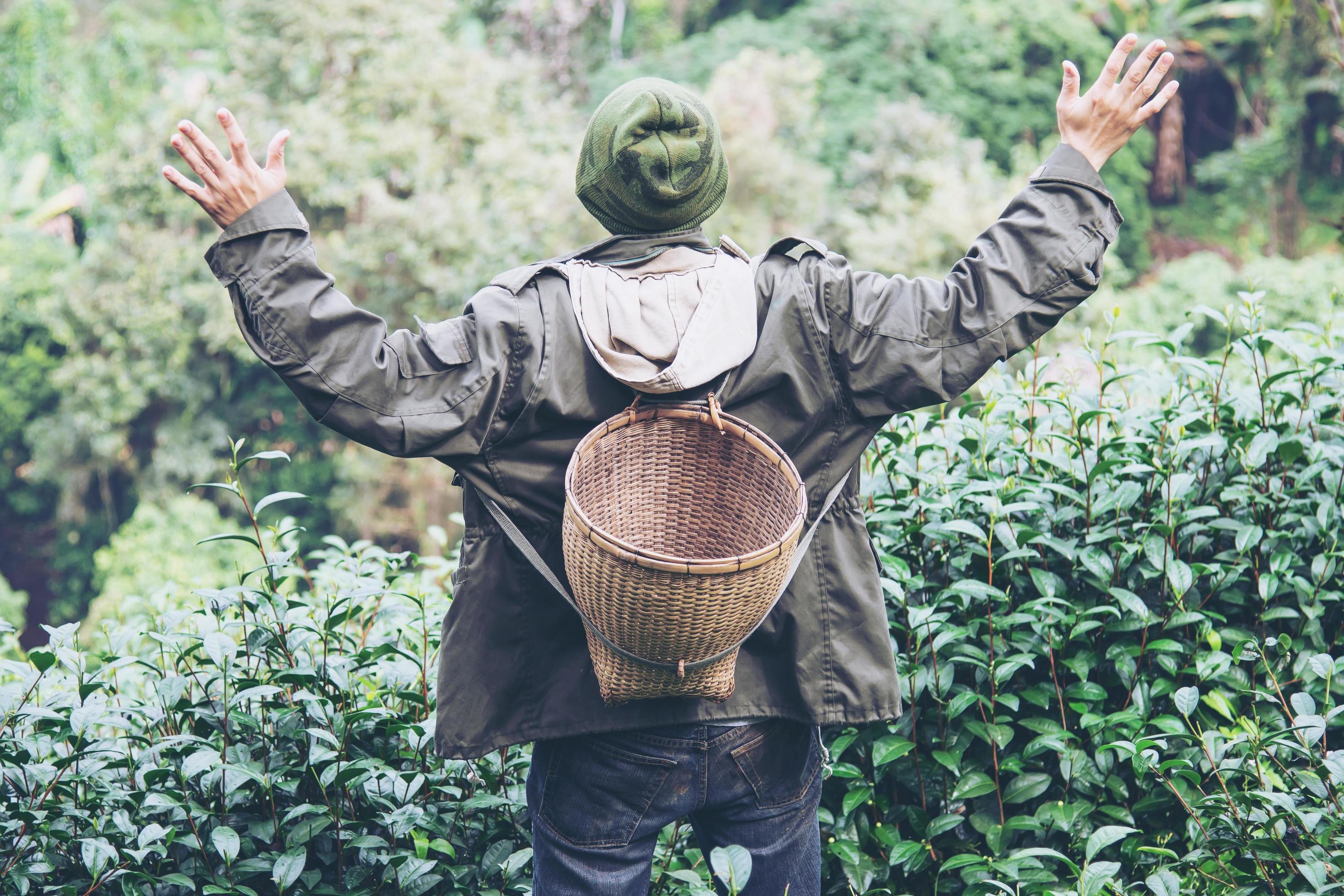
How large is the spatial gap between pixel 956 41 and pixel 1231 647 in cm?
1508

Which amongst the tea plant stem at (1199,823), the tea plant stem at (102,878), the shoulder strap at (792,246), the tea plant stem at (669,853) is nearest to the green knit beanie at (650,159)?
the shoulder strap at (792,246)

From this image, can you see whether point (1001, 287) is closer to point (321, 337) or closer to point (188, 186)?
point (321, 337)

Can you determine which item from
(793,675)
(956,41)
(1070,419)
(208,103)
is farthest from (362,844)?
(956,41)

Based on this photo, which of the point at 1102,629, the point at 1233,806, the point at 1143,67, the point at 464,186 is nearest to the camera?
the point at 1143,67

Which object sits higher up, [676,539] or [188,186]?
[188,186]

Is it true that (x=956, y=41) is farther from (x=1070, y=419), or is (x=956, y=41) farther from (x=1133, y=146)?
(x=1070, y=419)

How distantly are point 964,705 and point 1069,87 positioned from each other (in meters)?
0.98

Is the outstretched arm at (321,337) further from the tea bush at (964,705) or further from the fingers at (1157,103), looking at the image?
the fingers at (1157,103)

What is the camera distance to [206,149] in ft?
4.54

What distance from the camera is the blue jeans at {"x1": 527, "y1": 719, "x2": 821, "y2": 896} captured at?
1516 millimetres

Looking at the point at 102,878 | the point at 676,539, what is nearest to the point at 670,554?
the point at 676,539

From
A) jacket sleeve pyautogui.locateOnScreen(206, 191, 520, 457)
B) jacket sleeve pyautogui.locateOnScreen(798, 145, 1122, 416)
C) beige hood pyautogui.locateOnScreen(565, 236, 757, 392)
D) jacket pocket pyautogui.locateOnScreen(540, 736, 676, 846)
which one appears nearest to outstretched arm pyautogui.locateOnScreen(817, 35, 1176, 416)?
jacket sleeve pyautogui.locateOnScreen(798, 145, 1122, 416)

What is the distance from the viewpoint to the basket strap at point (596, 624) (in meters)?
1.39

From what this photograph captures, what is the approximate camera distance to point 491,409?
4.79ft
